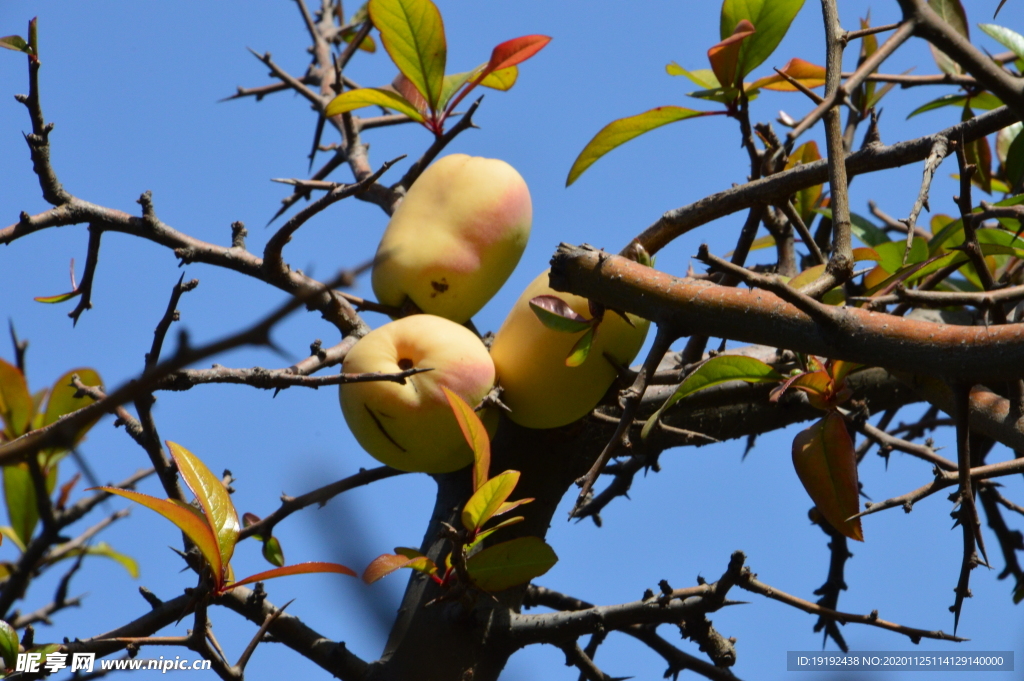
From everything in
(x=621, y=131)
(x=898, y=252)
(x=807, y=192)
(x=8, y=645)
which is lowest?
(x=8, y=645)

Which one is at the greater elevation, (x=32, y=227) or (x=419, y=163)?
(x=419, y=163)

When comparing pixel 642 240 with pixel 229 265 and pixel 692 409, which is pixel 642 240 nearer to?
pixel 692 409

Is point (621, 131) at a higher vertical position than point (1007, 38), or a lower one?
lower

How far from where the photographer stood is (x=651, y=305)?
812mm

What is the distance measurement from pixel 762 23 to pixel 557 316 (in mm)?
516

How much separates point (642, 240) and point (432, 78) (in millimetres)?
470

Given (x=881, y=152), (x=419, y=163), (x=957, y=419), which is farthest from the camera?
(x=419, y=163)

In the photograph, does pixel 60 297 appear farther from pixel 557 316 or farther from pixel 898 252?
pixel 898 252

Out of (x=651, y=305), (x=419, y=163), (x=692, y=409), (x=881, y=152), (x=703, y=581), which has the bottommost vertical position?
(x=703, y=581)

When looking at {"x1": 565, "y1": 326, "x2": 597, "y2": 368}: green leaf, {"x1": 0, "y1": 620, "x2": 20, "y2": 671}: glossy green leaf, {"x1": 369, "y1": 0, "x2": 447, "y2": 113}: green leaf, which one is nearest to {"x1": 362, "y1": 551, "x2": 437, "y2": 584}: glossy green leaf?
{"x1": 565, "y1": 326, "x2": 597, "y2": 368}: green leaf

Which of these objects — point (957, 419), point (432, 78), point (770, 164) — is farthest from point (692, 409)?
point (432, 78)

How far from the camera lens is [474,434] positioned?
951 mm

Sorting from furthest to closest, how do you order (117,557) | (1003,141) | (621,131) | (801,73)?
(117,557) → (1003,141) → (801,73) → (621,131)

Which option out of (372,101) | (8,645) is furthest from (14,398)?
(372,101)
